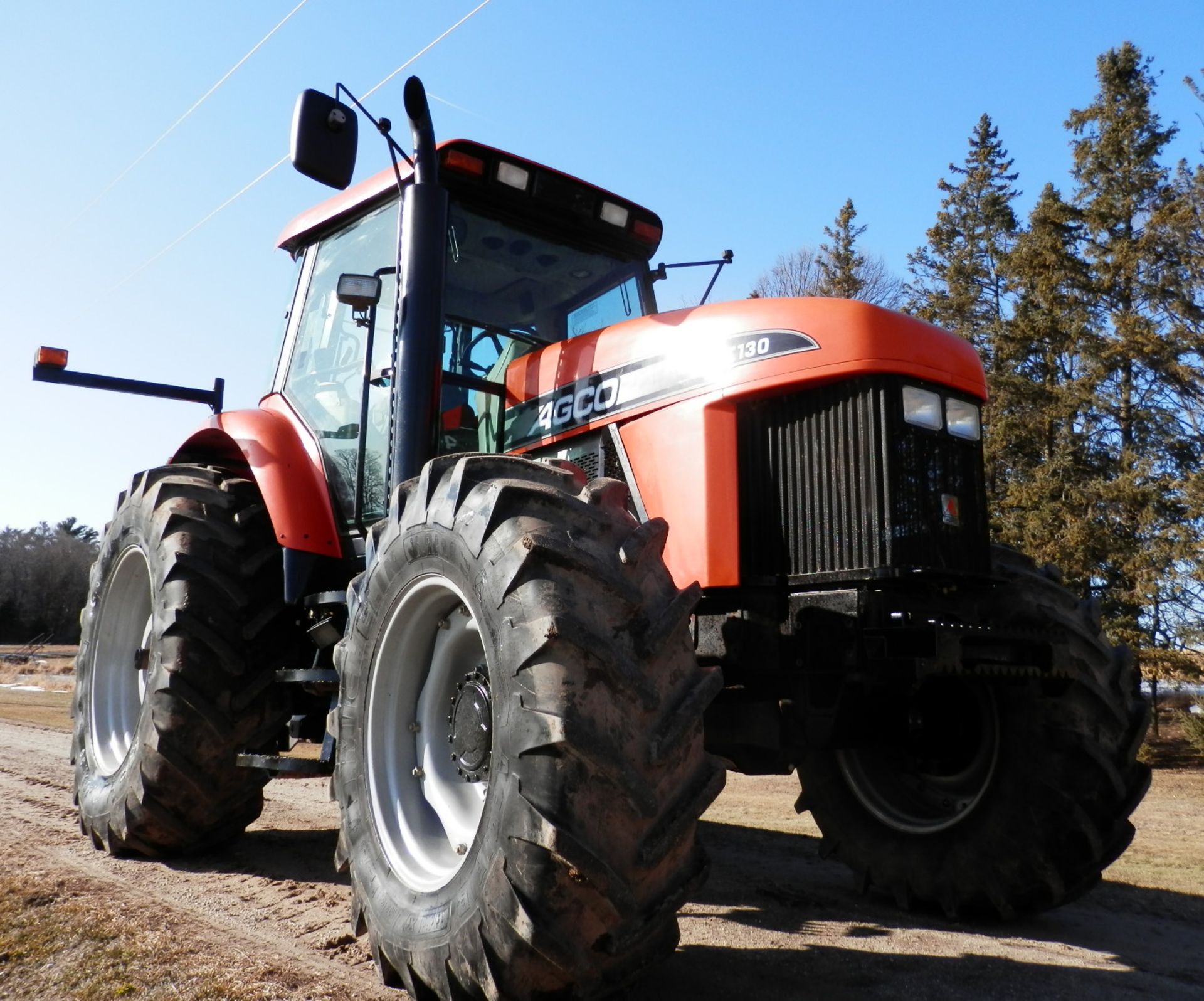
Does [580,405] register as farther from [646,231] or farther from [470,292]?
[646,231]

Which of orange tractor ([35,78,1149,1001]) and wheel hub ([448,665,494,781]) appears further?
wheel hub ([448,665,494,781])

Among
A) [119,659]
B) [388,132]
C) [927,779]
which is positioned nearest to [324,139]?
[388,132]

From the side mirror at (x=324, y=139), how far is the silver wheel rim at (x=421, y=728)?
1.76 m

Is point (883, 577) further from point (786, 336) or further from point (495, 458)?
point (495, 458)

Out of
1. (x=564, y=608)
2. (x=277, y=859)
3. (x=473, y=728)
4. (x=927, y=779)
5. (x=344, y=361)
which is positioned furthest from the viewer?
(x=344, y=361)

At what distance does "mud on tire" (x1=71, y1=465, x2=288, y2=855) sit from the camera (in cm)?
455

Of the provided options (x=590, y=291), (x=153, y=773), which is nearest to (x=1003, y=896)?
(x=590, y=291)

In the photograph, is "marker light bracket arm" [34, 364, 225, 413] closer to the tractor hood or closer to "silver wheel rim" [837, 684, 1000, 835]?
the tractor hood

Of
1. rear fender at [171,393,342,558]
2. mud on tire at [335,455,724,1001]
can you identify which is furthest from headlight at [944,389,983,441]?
rear fender at [171,393,342,558]

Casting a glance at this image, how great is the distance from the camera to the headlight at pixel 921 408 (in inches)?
141

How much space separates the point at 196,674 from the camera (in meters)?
4.57

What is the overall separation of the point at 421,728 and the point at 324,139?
7.43 ft

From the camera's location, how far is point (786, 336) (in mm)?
3674

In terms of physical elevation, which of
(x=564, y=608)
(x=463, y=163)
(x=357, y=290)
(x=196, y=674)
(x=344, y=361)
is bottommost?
(x=196, y=674)
